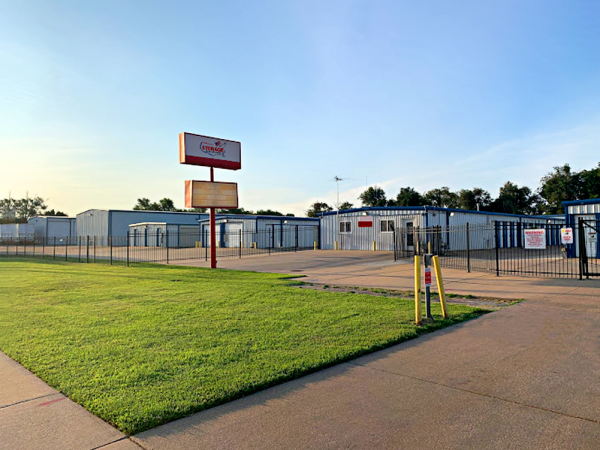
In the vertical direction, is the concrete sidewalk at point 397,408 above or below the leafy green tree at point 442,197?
below

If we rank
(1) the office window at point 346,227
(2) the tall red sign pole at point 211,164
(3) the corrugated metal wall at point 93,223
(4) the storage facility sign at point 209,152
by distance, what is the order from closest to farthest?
(4) the storage facility sign at point 209,152, (2) the tall red sign pole at point 211,164, (1) the office window at point 346,227, (3) the corrugated metal wall at point 93,223

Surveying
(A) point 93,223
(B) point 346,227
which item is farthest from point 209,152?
(A) point 93,223

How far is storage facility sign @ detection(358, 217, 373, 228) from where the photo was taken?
3356cm

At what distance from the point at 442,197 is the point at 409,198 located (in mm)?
7602

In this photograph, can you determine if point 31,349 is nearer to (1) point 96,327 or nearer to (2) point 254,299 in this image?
(1) point 96,327

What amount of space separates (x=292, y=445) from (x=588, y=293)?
33.2ft

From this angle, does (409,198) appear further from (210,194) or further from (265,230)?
(210,194)

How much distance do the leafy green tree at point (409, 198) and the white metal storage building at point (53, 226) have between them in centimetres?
5862

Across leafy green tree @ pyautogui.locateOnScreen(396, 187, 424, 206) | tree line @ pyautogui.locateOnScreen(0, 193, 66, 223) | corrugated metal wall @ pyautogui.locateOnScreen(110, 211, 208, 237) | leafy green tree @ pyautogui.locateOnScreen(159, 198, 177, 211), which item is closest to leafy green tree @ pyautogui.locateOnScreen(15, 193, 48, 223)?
tree line @ pyautogui.locateOnScreen(0, 193, 66, 223)

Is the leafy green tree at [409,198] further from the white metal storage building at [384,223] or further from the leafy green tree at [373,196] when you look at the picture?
the white metal storage building at [384,223]

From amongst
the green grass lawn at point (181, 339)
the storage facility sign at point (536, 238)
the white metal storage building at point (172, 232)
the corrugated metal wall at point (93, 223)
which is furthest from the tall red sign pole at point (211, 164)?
the corrugated metal wall at point (93, 223)

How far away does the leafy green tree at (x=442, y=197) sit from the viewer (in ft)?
243

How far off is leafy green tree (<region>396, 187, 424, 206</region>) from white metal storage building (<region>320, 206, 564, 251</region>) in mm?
33488

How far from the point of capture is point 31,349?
5637 mm
